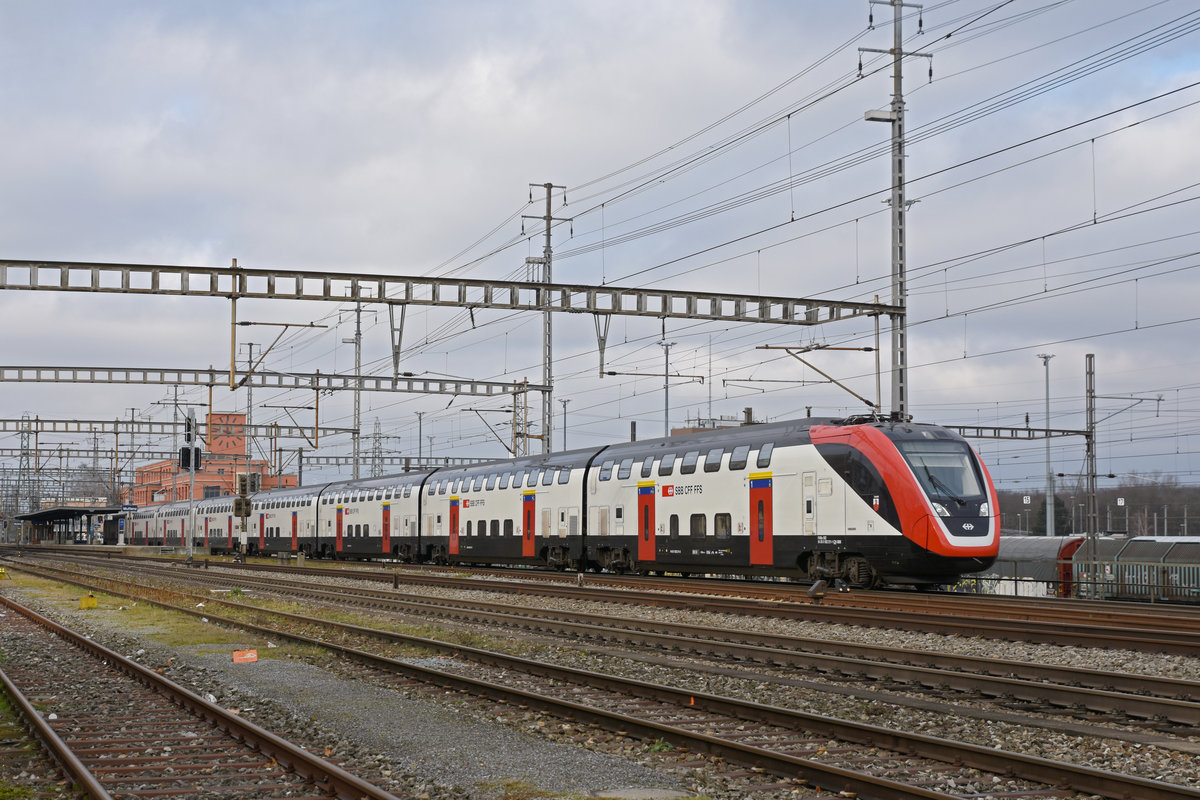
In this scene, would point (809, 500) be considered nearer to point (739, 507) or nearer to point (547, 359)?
point (739, 507)

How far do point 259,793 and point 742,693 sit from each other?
592 cm

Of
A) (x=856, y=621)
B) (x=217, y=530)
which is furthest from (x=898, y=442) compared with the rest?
(x=217, y=530)

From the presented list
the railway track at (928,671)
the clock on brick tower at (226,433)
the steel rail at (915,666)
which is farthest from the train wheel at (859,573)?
the clock on brick tower at (226,433)

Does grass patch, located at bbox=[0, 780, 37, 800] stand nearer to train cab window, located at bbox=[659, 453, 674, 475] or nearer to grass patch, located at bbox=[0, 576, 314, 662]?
grass patch, located at bbox=[0, 576, 314, 662]

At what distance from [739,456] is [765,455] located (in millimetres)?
1122

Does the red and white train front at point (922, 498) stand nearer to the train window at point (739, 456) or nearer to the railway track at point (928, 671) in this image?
the train window at point (739, 456)

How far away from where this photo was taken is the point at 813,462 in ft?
87.2

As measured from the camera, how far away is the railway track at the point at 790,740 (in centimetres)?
840

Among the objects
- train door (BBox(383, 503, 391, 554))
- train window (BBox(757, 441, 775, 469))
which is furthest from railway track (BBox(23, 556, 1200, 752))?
train door (BBox(383, 503, 391, 554))

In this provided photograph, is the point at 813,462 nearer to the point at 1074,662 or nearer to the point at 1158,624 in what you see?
the point at 1158,624

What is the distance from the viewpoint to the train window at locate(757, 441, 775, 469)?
28077 mm

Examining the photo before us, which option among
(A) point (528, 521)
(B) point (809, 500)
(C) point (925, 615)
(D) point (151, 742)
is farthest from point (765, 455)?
(D) point (151, 742)

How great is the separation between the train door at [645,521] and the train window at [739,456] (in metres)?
3.95

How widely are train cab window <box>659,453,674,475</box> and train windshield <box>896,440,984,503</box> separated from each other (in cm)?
844
